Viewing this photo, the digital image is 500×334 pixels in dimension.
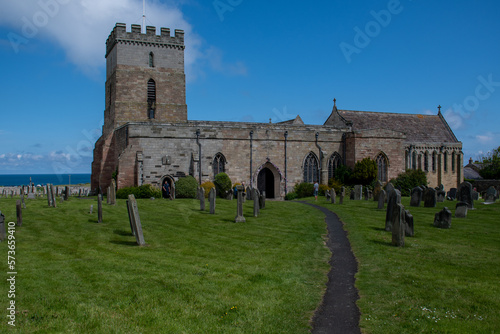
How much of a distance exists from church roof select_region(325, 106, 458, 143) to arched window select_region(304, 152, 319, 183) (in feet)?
20.2

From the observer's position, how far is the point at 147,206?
22.5 m

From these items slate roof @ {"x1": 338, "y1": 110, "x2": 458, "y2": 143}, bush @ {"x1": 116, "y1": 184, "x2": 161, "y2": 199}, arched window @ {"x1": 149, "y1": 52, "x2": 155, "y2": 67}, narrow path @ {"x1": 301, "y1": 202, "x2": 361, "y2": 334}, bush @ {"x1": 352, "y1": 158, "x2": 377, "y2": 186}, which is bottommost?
narrow path @ {"x1": 301, "y1": 202, "x2": 361, "y2": 334}

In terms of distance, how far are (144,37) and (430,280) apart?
3643 cm

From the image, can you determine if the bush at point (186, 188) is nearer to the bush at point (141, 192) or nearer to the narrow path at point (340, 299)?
the bush at point (141, 192)

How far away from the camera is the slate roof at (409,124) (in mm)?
43072

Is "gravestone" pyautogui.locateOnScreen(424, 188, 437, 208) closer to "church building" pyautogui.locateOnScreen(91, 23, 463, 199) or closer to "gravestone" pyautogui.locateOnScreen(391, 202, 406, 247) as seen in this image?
"gravestone" pyautogui.locateOnScreen(391, 202, 406, 247)

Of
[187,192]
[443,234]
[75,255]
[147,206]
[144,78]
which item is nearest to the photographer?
[75,255]

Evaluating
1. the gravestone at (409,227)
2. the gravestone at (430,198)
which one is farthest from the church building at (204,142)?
the gravestone at (409,227)

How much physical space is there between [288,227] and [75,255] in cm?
853

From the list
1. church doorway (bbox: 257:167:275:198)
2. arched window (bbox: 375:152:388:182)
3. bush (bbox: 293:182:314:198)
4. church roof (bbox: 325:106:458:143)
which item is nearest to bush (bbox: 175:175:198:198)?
church doorway (bbox: 257:167:275:198)

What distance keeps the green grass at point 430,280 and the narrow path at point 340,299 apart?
0.18 meters

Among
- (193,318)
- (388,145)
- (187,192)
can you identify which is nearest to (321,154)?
(388,145)

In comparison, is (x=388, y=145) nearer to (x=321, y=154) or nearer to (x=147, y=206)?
(x=321, y=154)

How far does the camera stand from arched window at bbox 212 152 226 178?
3450cm
